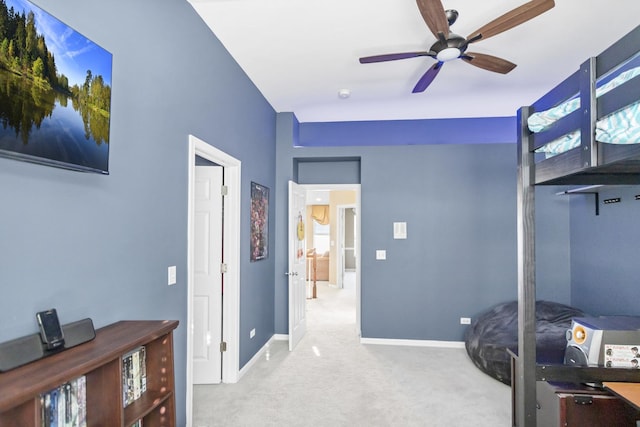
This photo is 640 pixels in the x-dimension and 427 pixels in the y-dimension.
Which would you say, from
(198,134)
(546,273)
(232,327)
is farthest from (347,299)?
(198,134)

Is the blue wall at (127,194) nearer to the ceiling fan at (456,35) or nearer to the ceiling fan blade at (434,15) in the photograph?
the ceiling fan at (456,35)

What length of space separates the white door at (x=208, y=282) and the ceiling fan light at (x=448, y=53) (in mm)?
2106

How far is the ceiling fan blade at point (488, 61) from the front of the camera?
112 inches

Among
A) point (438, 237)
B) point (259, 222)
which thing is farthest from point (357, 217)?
point (259, 222)

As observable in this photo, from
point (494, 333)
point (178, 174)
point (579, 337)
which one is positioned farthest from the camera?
point (494, 333)

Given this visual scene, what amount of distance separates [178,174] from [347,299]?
5.71m

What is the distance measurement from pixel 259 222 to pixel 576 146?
3.08 m

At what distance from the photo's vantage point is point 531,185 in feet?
7.34

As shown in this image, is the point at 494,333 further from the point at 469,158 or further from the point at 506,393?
the point at 469,158

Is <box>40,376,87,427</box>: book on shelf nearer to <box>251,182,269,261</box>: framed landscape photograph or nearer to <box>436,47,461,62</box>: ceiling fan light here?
<box>251,182,269,261</box>: framed landscape photograph

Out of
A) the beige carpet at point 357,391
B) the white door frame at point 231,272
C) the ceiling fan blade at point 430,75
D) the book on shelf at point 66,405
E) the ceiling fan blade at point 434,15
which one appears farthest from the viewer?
the white door frame at point 231,272

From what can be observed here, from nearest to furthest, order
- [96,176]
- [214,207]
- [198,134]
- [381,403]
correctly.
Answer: [96,176] → [198,134] → [381,403] → [214,207]

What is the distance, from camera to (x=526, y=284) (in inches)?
88.7

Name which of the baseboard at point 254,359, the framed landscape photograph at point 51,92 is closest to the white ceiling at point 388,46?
the framed landscape photograph at point 51,92
